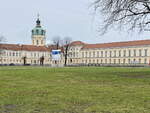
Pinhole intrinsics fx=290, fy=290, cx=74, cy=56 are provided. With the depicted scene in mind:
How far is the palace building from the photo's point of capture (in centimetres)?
12038

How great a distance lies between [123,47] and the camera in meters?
126

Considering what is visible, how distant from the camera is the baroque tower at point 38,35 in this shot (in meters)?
149

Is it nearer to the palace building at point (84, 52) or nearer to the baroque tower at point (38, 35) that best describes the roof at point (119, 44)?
the palace building at point (84, 52)

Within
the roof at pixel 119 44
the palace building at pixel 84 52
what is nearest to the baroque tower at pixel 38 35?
the palace building at pixel 84 52

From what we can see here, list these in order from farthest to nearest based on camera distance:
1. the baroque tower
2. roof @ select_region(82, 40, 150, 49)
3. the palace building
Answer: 1. the baroque tower
2. the palace building
3. roof @ select_region(82, 40, 150, 49)

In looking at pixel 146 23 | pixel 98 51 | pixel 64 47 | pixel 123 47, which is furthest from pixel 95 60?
pixel 146 23

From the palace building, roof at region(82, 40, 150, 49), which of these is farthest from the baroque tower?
roof at region(82, 40, 150, 49)

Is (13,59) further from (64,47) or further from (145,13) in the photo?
(145,13)

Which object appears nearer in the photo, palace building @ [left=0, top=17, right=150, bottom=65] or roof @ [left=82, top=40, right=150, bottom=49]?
roof @ [left=82, top=40, right=150, bottom=49]

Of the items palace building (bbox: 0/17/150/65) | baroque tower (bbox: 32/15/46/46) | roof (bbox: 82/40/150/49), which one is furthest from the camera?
baroque tower (bbox: 32/15/46/46)

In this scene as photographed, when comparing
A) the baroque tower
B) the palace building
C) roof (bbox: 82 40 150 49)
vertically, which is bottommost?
the palace building

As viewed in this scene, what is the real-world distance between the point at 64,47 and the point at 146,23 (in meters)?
89.2

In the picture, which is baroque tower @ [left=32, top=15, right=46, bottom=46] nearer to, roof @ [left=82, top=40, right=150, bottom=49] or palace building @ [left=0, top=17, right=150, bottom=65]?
palace building @ [left=0, top=17, right=150, bottom=65]

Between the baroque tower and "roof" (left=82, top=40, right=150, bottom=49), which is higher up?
the baroque tower
